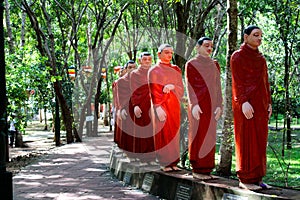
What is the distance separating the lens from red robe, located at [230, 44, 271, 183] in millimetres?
4863

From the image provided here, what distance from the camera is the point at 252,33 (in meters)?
4.91

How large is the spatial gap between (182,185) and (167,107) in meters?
1.25

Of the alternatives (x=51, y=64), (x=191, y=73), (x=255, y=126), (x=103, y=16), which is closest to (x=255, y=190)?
(x=255, y=126)

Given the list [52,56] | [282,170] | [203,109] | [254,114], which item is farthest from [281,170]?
[52,56]

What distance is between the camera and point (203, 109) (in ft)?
18.5

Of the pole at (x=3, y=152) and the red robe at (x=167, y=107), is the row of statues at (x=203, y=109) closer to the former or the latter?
the red robe at (x=167, y=107)

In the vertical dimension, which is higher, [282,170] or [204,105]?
[204,105]

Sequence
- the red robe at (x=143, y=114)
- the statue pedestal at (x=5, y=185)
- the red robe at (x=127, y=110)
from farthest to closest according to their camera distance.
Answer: the red robe at (x=127, y=110), the red robe at (x=143, y=114), the statue pedestal at (x=5, y=185)

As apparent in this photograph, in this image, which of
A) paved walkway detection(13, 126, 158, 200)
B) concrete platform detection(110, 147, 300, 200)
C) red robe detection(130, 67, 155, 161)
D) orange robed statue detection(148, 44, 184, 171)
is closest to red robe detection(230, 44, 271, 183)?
concrete platform detection(110, 147, 300, 200)

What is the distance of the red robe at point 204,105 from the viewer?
18.5 feet

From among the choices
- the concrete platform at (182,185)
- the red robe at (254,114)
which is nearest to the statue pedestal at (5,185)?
the concrete platform at (182,185)

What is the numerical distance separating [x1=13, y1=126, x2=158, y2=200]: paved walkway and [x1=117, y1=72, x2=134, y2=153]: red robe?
29.1 inches

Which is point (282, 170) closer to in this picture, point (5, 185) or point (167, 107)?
point (167, 107)

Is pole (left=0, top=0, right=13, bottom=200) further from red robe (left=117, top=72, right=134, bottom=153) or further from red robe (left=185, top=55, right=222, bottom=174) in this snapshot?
red robe (left=117, top=72, right=134, bottom=153)
